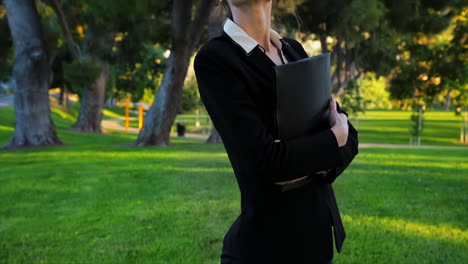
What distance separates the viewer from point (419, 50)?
19766mm

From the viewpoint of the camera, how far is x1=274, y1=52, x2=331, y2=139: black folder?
1.47 m

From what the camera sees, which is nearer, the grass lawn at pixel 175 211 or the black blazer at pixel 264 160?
the black blazer at pixel 264 160

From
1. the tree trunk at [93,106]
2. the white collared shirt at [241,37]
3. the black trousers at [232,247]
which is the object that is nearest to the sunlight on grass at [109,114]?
the tree trunk at [93,106]

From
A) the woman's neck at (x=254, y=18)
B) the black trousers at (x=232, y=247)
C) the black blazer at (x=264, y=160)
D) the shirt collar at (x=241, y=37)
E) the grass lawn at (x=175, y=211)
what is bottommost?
the grass lawn at (x=175, y=211)

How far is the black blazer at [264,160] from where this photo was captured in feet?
4.76

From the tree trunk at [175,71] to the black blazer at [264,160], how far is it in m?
13.5

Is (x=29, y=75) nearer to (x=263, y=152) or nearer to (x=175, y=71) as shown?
(x=175, y=71)

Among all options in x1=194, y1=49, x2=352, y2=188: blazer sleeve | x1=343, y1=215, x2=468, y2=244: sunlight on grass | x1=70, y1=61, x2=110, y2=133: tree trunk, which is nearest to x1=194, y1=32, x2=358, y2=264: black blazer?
x1=194, y1=49, x2=352, y2=188: blazer sleeve

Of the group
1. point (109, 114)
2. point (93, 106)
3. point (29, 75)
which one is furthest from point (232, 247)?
point (109, 114)


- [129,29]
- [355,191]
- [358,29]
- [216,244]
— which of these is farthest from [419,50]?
[216,244]

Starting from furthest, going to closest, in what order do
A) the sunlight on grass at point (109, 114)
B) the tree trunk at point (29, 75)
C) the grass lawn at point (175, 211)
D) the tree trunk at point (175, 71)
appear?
1. the sunlight on grass at point (109, 114)
2. the tree trunk at point (29, 75)
3. the tree trunk at point (175, 71)
4. the grass lawn at point (175, 211)

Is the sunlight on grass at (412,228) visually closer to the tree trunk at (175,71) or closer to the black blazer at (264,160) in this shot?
the black blazer at (264,160)

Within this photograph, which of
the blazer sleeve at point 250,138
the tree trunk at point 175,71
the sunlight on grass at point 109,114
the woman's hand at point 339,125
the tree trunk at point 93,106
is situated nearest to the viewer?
the blazer sleeve at point 250,138

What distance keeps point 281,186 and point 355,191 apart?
6.90 m
